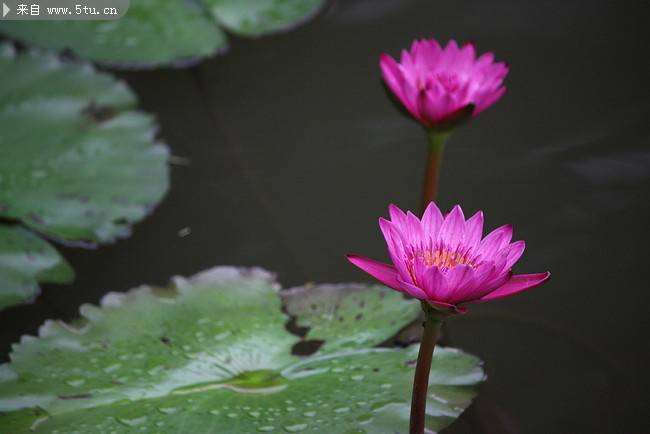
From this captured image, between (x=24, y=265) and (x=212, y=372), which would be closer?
(x=212, y=372)

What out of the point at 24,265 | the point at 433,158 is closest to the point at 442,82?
the point at 433,158

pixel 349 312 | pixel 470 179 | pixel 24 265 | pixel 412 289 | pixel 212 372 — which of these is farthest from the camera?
pixel 470 179

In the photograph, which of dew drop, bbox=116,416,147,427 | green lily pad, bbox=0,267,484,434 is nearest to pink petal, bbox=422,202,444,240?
green lily pad, bbox=0,267,484,434

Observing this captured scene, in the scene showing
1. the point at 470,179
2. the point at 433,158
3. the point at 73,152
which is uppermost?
the point at 73,152

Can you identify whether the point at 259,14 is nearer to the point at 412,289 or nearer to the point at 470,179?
the point at 470,179

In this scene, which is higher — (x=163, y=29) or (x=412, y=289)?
(x=163, y=29)

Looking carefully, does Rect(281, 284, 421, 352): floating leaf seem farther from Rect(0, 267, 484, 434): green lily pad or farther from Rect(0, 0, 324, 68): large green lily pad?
Rect(0, 0, 324, 68): large green lily pad

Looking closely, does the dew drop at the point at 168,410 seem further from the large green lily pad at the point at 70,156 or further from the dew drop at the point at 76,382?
the large green lily pad at the point at 70,156
